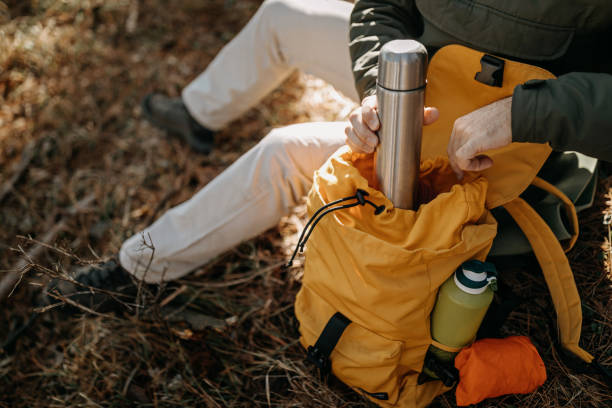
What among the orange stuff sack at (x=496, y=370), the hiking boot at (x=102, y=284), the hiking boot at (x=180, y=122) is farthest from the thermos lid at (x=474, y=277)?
the hiking boot at (x=180, y=122)

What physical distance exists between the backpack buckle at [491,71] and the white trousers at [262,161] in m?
0.58

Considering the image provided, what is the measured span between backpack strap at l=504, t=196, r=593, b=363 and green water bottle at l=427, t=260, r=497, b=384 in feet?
0.91

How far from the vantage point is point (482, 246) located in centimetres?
125

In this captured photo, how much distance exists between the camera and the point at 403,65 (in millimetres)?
1011

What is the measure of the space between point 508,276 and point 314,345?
0.82 metres

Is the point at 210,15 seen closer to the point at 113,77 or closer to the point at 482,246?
the point at 113,77

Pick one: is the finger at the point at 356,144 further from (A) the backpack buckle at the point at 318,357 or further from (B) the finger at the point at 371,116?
(A) the backpack buckle at the point at 318,357

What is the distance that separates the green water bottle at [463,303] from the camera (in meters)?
1.25

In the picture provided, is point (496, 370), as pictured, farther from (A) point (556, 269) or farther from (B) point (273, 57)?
(B) point (273, 57)

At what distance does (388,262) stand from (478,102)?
1.83 feet

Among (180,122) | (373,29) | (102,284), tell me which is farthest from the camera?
(180,122)

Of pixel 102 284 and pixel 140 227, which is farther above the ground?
pixel 102 284

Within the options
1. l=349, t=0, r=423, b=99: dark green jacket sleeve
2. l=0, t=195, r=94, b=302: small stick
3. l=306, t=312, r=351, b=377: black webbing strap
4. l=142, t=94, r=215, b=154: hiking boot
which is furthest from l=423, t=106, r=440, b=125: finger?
l=0, t=195, r=94, b=302: small stick

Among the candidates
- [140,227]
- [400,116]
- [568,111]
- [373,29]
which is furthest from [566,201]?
[140,227]
